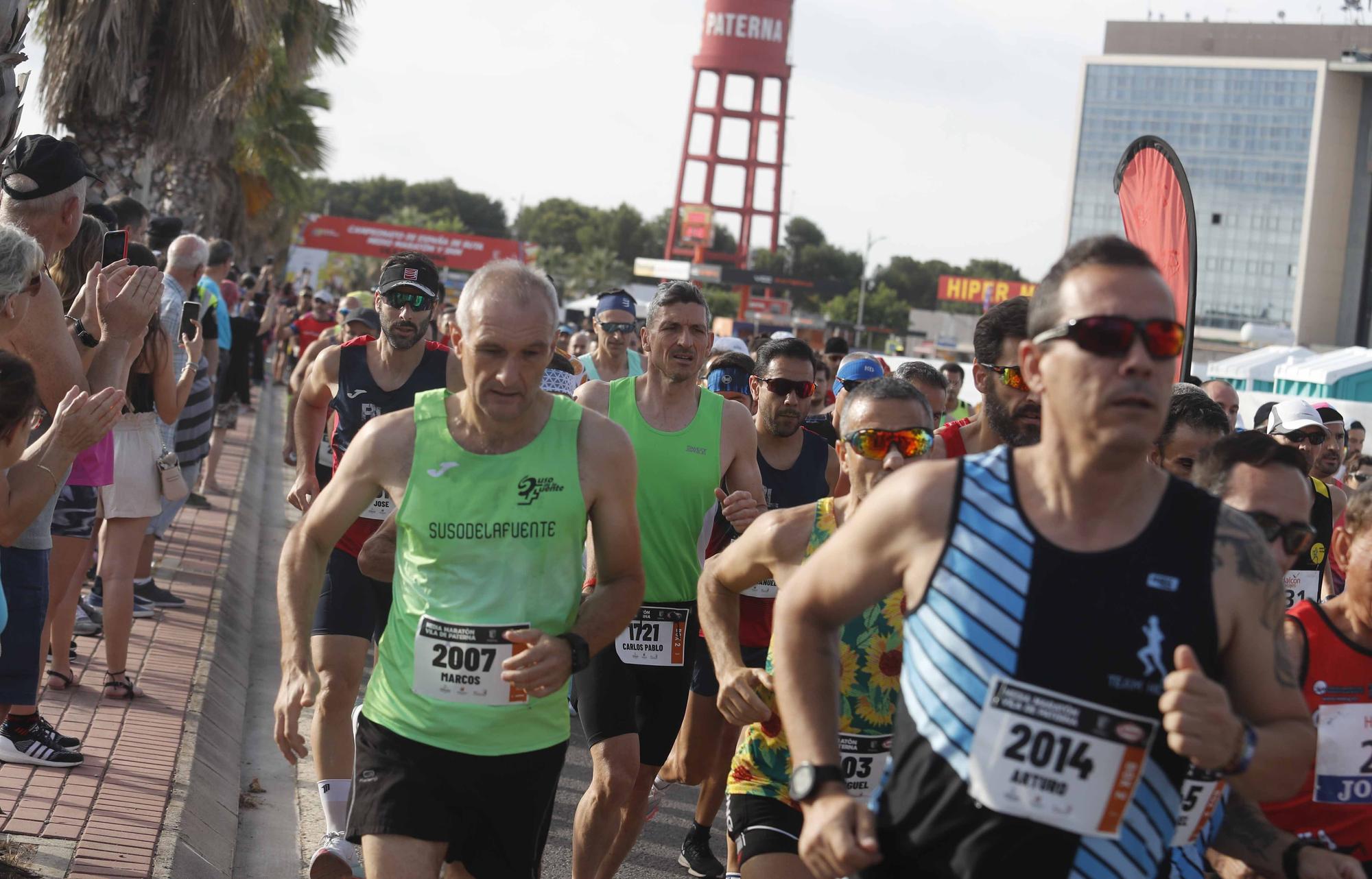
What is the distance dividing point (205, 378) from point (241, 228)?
22.0m

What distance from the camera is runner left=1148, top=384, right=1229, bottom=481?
15.8 ft

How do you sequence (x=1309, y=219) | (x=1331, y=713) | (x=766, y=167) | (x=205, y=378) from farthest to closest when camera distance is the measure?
(x=1309, y=219), (x=766, y=167), (x=205, y=378), (x=1331, y=713)

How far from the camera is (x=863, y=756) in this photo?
154 inches

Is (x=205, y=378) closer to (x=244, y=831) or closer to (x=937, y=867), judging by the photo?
(x=244, y=831)

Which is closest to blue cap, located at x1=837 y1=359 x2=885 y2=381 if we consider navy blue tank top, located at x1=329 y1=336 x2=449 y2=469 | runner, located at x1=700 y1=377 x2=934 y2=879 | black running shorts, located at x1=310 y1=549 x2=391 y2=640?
navy blue tank top, located at x1=329 y1=336 x2=449 y2=469

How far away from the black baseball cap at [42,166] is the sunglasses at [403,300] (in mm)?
1228

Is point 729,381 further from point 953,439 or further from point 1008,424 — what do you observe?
point 1008,424

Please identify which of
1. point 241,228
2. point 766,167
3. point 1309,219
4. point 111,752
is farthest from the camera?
point 1309,219

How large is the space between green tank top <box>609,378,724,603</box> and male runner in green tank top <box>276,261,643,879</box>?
1.64 meters

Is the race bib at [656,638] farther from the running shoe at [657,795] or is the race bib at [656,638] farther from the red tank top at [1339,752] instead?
the red tank top at [1339,752]

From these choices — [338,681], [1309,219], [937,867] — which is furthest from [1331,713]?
[1309,219]

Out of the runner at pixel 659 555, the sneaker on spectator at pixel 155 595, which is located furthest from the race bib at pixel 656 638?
the sneaker on spectator at pixel 155 595

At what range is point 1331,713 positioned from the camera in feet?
11.2

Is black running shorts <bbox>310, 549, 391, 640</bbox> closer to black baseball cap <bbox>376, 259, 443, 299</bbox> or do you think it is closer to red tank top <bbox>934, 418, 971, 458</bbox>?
black baseball cap <bbox>376, 259, 443, 299</bbox>
